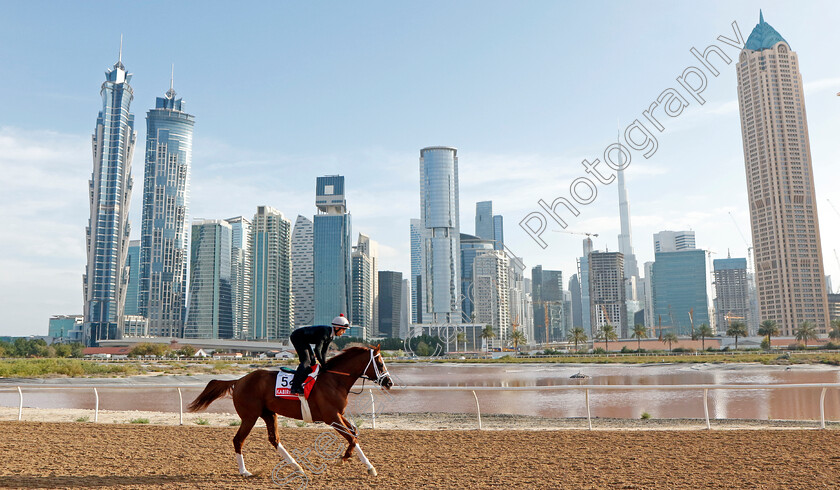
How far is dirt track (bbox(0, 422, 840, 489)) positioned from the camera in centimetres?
853

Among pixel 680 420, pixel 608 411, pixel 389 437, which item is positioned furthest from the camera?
pixel 608 411

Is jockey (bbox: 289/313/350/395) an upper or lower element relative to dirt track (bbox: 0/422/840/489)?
upper

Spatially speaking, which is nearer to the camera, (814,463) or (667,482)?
(667,482)

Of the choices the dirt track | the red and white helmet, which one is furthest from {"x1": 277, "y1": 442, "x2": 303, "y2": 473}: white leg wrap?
the red and white helmet

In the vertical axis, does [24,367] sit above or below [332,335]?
below

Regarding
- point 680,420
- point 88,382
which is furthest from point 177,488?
point 88,382

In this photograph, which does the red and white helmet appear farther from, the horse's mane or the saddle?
the saddle

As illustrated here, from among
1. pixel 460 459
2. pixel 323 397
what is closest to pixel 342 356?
pixel 323 397

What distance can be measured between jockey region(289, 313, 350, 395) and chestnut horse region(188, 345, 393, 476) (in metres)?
0.22

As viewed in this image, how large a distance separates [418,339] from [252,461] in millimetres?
176079

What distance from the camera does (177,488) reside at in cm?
819

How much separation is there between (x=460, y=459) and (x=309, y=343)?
3.41 meters

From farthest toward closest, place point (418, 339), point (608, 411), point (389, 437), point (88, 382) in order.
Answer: point (418, 339)
point (88, 382)
point (608, 411)
point (389, 437)

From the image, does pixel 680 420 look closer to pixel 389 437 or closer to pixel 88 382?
pixel 389 437
